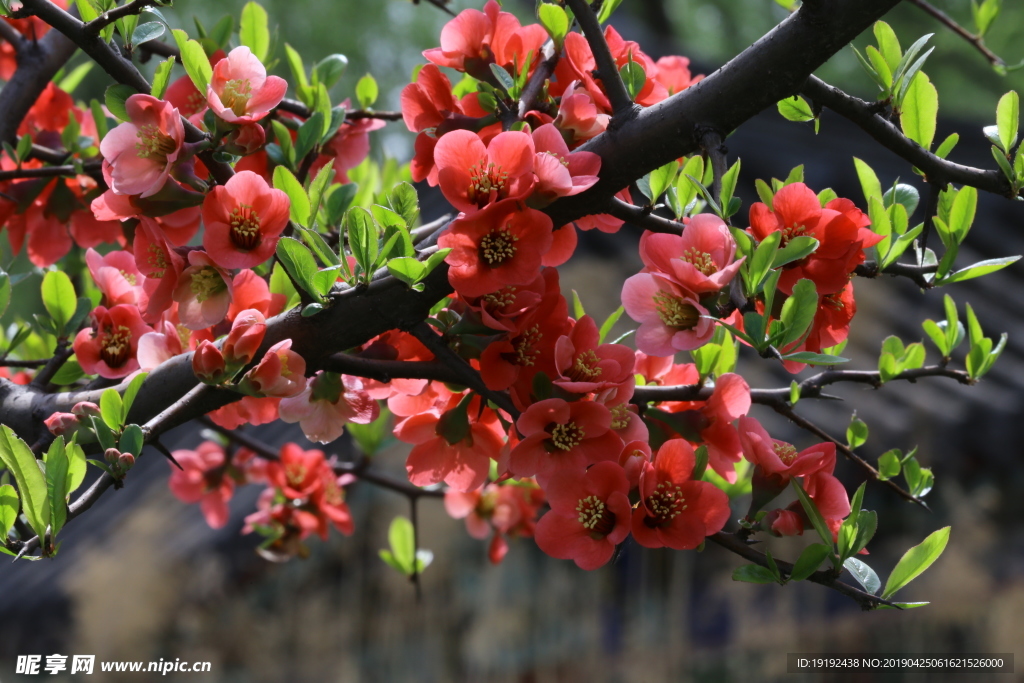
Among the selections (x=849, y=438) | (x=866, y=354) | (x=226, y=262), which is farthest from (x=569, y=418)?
(x=866, y=354)

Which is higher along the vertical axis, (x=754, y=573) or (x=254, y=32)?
(x=254, y=32)

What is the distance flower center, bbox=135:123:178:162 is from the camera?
0.65 metres

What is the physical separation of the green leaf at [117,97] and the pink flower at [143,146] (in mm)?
67

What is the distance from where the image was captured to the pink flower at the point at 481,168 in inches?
22.4

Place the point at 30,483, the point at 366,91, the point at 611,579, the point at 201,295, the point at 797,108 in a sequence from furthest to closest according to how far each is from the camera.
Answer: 1. the point at 611,579
2. the point at 366,91
3. the point at 797,108
4. the point at 201,295
5. the point at 30,483

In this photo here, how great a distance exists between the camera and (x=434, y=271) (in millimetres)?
631

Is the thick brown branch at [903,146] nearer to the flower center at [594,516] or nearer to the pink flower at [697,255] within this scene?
the pink flower at [697,255]

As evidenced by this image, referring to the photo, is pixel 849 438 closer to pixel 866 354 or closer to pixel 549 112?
pixel 549 112

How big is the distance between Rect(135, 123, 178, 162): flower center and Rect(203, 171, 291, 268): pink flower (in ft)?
0.20

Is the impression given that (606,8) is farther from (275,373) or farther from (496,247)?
(275,373)

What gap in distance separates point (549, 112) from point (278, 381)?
Result: 36cm

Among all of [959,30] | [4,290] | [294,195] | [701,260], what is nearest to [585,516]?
[701,260]

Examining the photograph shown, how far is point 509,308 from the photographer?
0.63 meters

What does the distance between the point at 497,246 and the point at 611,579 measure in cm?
313
